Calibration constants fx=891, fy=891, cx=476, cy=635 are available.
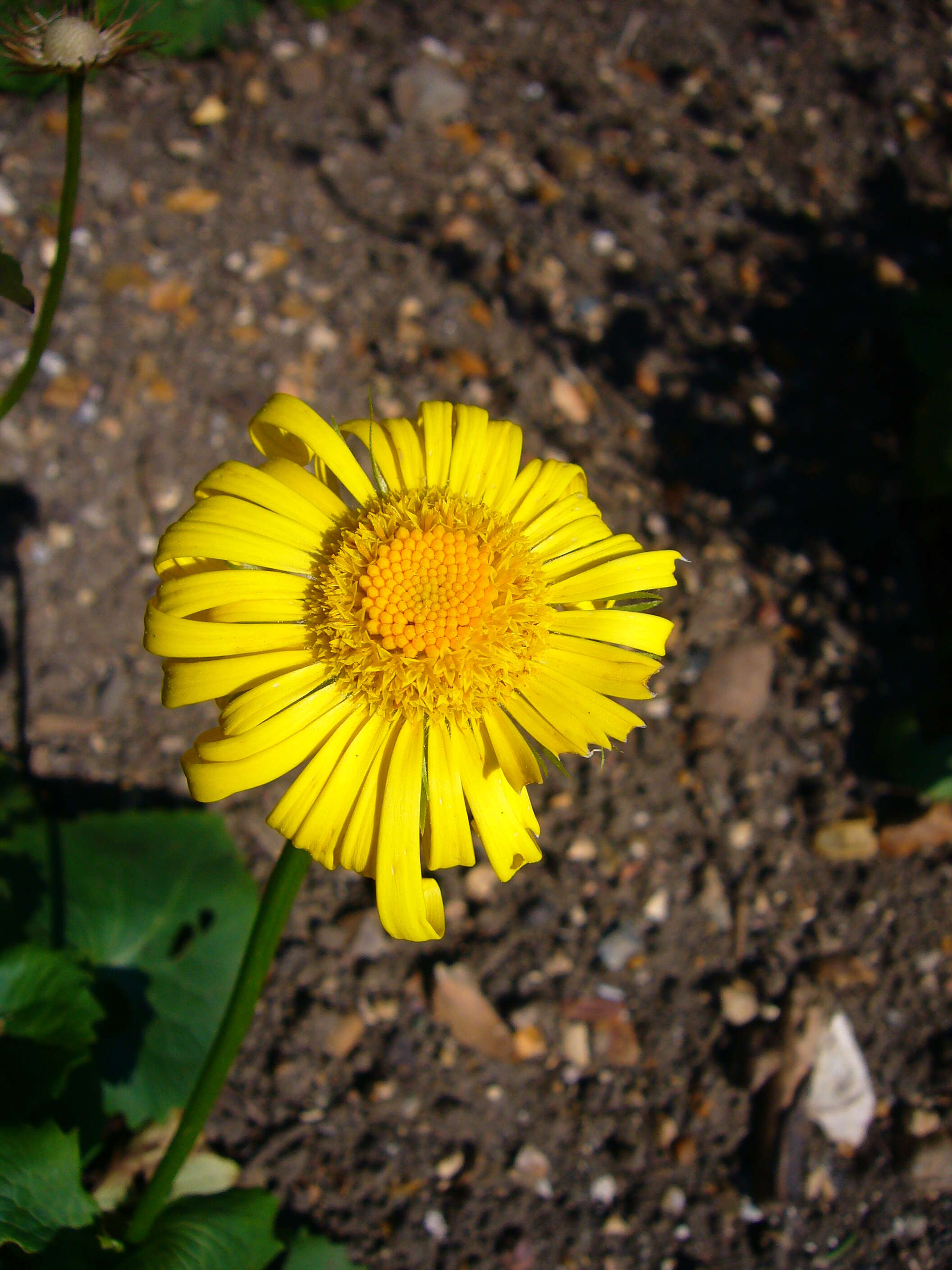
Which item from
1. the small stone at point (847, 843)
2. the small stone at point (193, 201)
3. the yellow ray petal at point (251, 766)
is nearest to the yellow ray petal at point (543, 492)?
the yellow ray petal at point (251, 766)

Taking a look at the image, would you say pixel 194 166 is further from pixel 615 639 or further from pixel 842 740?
pixel 842 740

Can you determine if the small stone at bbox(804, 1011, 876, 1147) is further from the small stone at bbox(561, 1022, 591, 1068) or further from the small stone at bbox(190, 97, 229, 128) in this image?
the small stone at bbox(190, 97, 229, 128)

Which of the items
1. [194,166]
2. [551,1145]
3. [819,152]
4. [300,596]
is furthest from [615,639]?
[819,152]

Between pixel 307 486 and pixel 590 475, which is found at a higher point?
pixel 590 475

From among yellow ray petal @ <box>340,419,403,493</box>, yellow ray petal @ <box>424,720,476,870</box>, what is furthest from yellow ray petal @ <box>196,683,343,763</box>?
yellow ray petal @ <box>340,419,403,493</box>

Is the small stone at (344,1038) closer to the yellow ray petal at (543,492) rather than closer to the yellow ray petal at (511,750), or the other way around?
the yellow ray petal at (511,750)

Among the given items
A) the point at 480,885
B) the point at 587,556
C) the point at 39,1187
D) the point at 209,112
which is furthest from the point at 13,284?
the point at 209,112

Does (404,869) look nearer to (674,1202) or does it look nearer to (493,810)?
(493,810)
